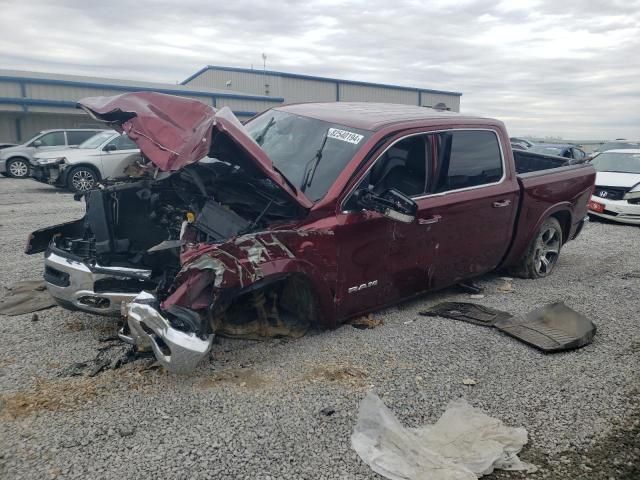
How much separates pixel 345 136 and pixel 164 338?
2268 mm

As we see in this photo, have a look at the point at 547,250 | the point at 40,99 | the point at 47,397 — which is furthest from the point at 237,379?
the point at 40,99

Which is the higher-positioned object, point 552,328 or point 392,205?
point 392,205

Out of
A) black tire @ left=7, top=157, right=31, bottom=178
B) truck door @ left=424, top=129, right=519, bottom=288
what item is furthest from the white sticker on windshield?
black tire @ left=7, top=157, right=31, bottom=178

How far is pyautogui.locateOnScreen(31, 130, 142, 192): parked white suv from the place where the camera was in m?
13.9

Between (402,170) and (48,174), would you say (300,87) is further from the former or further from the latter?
(402,170)

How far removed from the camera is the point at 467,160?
5176 millimetres

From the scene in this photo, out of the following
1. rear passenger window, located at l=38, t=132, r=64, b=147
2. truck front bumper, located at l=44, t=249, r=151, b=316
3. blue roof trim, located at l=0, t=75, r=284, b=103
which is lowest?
truck front bumper, located at l=44, t=249, r=151, b=316

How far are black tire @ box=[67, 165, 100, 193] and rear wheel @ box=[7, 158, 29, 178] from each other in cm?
470

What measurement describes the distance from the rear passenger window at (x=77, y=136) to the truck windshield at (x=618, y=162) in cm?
1424

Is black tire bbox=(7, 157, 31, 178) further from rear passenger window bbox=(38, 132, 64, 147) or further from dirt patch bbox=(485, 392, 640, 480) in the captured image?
dirt patch bbox=(485, 392, 640, 480)

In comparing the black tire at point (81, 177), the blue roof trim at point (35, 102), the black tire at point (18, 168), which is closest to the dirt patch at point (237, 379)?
the black tire at point (81, 177)

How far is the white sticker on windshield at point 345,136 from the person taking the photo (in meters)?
4.41

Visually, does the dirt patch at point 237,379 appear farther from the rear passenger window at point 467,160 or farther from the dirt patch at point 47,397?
the rear passenger window at point 467,160

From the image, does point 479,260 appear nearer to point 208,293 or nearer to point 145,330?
point 208,293
